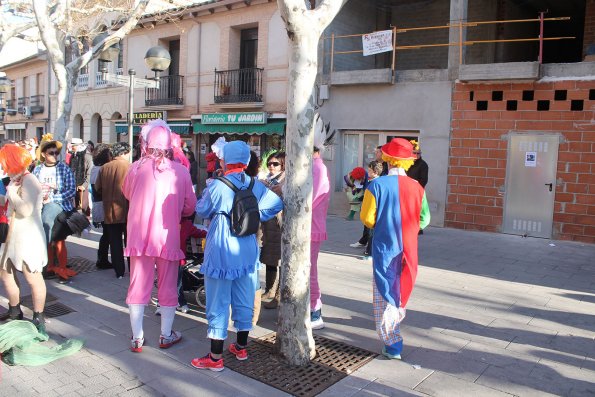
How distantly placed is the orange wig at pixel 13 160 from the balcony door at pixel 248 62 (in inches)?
439

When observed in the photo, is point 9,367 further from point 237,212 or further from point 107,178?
point 107,178

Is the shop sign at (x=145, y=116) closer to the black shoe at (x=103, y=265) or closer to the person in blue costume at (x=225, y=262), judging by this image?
the black shoe at (x=103, y=265)

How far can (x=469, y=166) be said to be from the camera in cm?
1106

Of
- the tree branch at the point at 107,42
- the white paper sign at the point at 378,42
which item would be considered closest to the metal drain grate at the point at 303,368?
the tree branch at the point at 107,42

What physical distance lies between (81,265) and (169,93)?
11.6 m

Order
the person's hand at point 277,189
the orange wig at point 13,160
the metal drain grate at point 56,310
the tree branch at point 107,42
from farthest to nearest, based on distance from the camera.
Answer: the tree branch at point 107,42 → the metal drain grate at point 56,310 → the person's hand at point 277,189 → the orange wig at point 13,160

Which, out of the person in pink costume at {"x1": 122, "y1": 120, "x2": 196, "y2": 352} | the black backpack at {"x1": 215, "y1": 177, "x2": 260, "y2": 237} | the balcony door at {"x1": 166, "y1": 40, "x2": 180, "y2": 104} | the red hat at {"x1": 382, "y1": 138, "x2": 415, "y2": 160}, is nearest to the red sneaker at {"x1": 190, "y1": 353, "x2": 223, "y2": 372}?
the person in pink costume at {"x1": 122, "y1": 120, "x2": 196, "y2": 352}

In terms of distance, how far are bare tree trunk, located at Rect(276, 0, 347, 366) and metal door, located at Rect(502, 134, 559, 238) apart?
7787 millimetres

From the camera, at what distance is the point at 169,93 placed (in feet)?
58.2

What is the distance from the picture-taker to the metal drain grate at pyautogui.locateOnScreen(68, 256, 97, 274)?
689 centimetres

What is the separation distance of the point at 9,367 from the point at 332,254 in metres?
5.24

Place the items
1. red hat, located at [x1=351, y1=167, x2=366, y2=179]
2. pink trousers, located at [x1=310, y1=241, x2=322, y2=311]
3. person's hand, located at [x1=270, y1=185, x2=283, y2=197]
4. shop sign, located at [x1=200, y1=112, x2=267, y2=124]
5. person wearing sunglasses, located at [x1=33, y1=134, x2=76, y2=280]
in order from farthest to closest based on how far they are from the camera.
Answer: shop sign, located at [x1=200, y1=112, x2=267, y2=124]
red hat, located at [x1=351, y1=167, x2=366, y2=179]
person wearing sunglasses, located at [x1=33, y1=134, x2=76, y2=280]
person's hand, located at [x1=270, y1=185, x2=283, y2=197]
pink trousers, located at [x1=310, y1=241, x2=322, y2=311]

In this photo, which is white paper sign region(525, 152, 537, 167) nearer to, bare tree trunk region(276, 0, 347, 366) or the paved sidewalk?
the paved sidewalk

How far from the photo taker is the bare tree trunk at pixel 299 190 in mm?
3891
